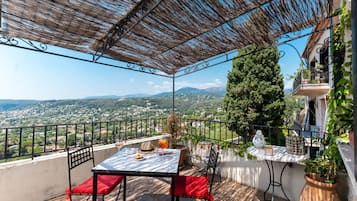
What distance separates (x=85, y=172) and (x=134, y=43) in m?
2.32

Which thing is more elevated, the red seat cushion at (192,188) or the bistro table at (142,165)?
the bistro table at (142,165)

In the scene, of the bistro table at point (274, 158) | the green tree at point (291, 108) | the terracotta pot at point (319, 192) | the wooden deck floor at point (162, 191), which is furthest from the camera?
the green tree at point (291, 108)

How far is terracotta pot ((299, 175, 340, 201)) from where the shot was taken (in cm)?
187

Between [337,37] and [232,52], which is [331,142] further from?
[232,52]

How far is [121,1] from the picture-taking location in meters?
1.88

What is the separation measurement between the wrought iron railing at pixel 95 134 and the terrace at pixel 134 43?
16mm

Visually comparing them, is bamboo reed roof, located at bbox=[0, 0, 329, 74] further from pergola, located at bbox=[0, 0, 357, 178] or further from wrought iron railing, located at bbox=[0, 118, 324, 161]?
wrought iron railing, located at bbox=[0, 118, 324, 161]

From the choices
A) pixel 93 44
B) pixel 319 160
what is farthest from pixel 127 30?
pixel 319 160

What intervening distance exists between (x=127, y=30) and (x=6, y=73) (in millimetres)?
3053

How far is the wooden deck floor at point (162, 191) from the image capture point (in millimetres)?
2801

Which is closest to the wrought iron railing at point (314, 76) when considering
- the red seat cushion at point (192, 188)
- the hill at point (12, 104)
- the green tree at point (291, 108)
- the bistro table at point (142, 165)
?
the green tree at point (291, 108)

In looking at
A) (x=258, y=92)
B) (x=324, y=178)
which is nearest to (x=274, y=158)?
(x=324, y=178)

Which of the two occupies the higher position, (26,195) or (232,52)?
(232,52)

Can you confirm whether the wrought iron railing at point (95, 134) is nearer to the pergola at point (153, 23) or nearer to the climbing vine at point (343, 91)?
the climbing vine at point (343, 91)
